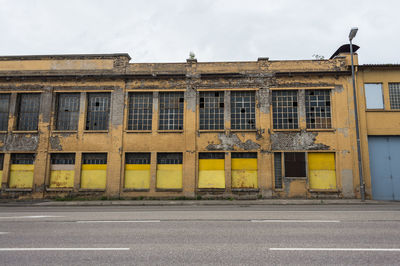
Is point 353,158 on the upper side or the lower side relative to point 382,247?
upper

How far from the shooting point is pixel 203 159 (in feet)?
58.3

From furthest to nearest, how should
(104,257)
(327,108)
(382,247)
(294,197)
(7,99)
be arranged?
(7,99) → (327,108) → (294,197) → (382,247) → (104,257)

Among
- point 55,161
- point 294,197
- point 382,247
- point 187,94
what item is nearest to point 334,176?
point 294,197

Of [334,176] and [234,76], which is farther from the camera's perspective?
[234,76]

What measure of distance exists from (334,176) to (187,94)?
10.9 m

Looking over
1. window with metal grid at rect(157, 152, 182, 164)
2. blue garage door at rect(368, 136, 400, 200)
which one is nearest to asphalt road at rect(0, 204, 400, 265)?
window with metal grid at rect(157, 152, 182, 164)

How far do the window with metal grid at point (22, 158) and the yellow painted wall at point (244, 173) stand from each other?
44.9 ft

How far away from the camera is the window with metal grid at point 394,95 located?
57.4 feet

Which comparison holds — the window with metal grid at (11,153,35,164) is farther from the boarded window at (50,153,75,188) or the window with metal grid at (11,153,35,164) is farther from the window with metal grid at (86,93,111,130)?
the window with metal grid at (86,93,111,130)

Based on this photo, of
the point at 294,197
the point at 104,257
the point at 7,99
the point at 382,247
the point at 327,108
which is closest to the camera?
the point at 104,257

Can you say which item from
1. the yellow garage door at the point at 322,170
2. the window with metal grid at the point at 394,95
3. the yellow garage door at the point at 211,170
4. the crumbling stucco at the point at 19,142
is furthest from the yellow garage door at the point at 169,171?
the window with metal grid at the point at 394,95

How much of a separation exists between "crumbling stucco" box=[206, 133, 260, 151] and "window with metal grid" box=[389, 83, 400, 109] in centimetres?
927

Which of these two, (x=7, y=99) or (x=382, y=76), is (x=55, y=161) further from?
(x=382, y=76)

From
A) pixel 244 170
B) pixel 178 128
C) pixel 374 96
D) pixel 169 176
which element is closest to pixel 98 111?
pixel 178 128
